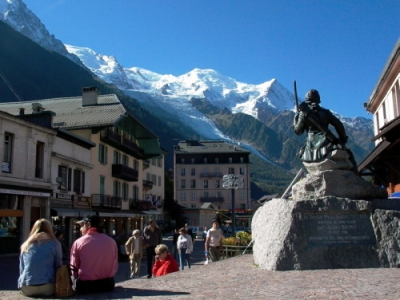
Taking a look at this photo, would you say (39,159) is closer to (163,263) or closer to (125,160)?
(125,160)

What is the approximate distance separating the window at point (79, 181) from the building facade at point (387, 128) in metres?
17.7

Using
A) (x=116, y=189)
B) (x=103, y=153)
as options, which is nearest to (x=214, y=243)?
(x=103, y=153)

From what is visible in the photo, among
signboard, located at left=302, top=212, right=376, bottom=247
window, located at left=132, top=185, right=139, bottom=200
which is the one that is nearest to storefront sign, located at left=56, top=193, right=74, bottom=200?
window, located at left=132, top=185, right=139, bottom=200

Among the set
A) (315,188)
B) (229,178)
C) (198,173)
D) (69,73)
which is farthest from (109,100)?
(69,73)

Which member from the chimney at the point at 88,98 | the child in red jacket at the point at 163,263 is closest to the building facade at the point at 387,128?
the child in red jacket at the point at 163,263

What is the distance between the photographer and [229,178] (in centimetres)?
1925

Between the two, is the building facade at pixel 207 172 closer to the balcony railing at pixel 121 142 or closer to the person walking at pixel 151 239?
the balcony railing at pixel 121 142

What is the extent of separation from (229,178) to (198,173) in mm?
69841

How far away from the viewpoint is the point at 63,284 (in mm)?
6555

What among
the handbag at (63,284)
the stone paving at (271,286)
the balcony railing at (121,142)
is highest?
the balcony railing at (121,142)

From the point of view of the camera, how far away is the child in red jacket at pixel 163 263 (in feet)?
30.4

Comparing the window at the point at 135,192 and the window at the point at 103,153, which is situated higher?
the window at the point at 103,153

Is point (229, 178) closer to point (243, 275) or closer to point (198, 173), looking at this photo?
point (243, 275)

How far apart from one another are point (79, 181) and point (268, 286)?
2638cm
